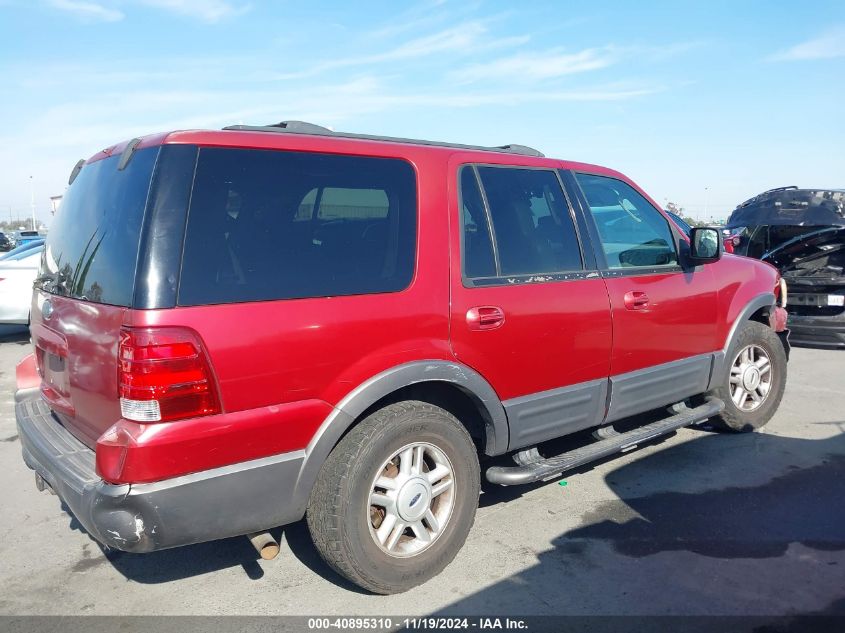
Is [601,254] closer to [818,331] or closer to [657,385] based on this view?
[657,385]

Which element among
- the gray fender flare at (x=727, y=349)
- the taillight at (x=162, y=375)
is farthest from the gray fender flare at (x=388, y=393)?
the gray fender flare at (x=727, y=349)

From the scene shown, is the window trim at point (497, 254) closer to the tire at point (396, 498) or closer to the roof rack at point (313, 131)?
the roof rack at point (313, 131)

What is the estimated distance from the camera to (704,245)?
4551 millimetres

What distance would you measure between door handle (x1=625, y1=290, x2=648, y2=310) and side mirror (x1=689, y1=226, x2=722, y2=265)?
607 mm

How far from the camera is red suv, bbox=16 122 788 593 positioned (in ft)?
8.46

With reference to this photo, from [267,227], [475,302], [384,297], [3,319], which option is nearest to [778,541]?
[475,302]

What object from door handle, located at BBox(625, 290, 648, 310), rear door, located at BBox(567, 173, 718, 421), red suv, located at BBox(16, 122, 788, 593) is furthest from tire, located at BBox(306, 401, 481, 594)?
door handle, located at BBox(625, 290, 648, 310)

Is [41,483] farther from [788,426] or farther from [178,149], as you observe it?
[788,426]

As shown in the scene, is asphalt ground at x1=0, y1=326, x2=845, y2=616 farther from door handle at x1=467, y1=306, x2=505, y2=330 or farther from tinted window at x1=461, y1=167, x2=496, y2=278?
tinted window at x1=461, y1=167, x2=496, y2=278

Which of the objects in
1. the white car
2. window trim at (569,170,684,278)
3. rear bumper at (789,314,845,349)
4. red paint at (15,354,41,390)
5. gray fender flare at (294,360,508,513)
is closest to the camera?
gray fender flare at (294,360,508,513)

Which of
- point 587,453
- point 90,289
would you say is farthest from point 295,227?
point 587,453

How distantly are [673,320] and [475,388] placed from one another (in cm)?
174

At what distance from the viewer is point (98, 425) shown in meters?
2.83

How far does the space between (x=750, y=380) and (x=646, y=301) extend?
64.2 inches
